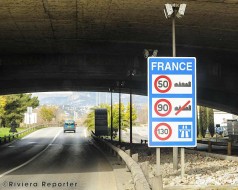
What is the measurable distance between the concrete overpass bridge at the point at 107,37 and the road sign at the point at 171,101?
776 cm

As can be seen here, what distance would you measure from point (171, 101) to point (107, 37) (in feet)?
54.9

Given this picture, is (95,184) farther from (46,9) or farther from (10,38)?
(10,38)

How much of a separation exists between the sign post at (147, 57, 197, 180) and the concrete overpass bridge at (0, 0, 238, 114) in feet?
25.5

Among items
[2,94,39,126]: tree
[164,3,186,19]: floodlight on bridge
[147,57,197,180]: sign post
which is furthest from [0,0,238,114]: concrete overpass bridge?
[2,94,39,126]: tree

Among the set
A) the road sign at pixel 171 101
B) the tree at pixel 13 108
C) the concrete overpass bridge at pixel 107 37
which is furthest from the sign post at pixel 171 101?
the tree at pixel 13 108

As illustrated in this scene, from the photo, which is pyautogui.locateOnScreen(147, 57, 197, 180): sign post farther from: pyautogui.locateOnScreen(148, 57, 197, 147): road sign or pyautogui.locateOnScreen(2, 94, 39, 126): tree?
pyautogui.locateOnScreen(2, 94, 39, 126): tree

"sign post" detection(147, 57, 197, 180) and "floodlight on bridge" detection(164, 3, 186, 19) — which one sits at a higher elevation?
"floodlight on bridge" detection(164, 3, 186, 19)

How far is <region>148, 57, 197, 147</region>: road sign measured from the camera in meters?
12.5

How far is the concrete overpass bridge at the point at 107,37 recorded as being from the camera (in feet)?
67.8

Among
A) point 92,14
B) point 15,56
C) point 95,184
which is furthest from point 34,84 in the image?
point 95,184

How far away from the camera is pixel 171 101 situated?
12727 mm

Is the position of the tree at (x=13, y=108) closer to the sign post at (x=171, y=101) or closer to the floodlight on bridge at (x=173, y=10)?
the floodlight on bridge at (x=173, y=10)

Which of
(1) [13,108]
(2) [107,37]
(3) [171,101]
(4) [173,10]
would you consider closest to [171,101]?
(3) [171,101]

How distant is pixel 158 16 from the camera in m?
22.3
